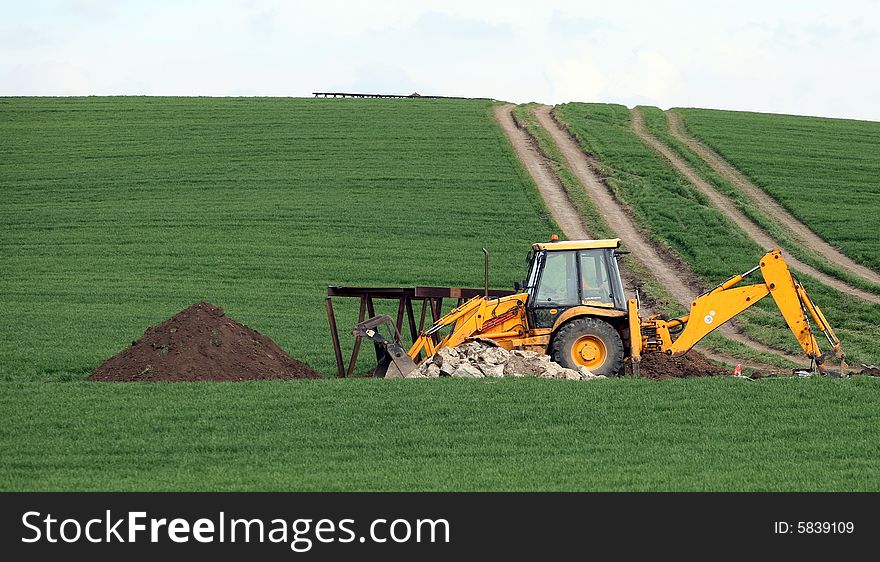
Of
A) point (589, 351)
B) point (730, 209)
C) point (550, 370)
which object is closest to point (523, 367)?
point (550, 370)

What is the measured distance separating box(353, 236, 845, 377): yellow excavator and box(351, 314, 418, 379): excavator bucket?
0.02 m

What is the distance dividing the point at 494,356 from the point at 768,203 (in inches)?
1120

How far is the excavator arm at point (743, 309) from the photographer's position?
19.4 metres

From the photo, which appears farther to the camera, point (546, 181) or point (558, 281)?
point (546, 181)

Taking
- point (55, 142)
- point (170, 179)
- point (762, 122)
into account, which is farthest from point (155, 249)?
point (762, 122)

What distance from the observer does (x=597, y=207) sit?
43.0 metres

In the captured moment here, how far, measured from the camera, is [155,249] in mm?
38344

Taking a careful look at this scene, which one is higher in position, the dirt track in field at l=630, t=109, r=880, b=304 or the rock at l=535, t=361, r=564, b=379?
the dirt track in field at l=630, t=109, r=880, b=304

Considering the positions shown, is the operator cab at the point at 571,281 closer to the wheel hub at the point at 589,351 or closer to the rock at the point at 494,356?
the wheel hub at the point at 589,351

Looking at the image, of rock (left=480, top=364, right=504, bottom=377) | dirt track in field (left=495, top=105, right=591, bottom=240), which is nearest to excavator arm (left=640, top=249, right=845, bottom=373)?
rock (left=480, top=364, right=504, bottom=377)

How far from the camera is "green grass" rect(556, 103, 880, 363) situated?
29.3 meters

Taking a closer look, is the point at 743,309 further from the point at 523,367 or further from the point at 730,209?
the point at 730,209

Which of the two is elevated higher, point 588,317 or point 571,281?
point 571,281

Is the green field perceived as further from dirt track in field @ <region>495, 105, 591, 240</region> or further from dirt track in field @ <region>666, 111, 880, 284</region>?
dirt track in field @ <region>666, 111, 880, 284</region>
